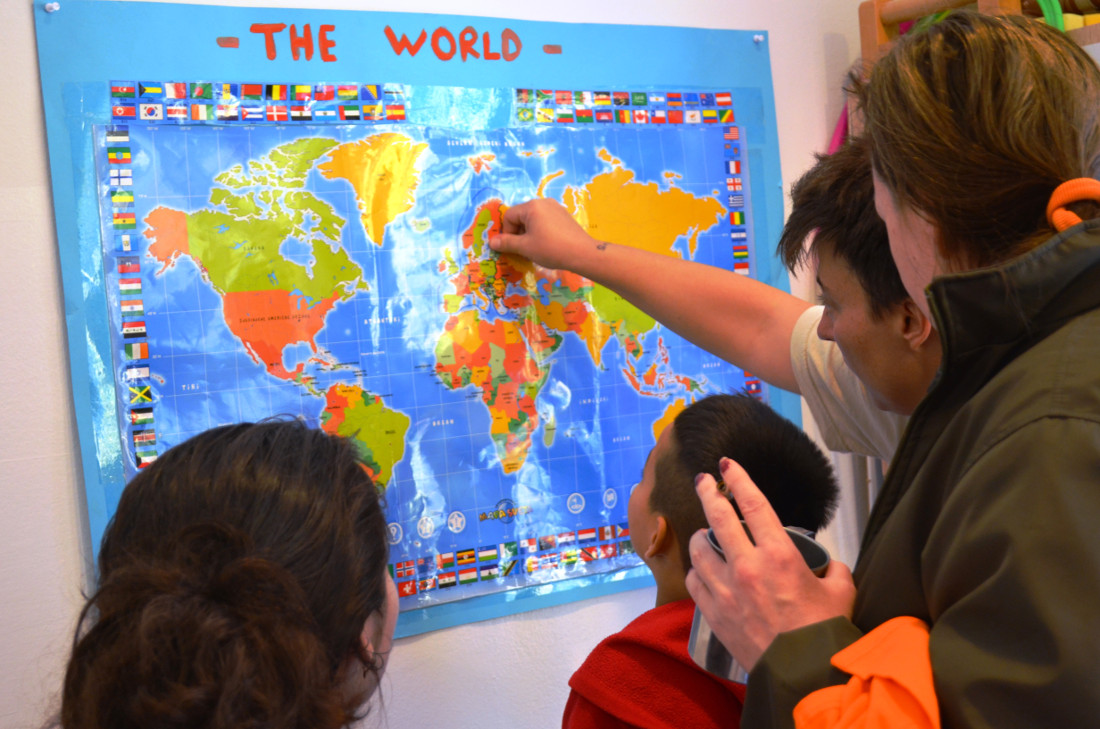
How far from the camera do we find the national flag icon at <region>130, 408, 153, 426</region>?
1.12 meters

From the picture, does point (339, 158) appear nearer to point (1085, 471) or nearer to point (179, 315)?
point (179, 315)

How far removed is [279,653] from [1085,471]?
59cm

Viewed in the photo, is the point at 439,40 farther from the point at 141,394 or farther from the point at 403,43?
the point at 141,394

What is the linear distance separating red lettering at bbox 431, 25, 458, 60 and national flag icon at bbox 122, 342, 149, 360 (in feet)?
2.07

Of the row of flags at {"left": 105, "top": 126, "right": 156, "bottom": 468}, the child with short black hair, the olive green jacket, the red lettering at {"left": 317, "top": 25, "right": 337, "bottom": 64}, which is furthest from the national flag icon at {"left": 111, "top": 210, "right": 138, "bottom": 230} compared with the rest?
the olive green jacket

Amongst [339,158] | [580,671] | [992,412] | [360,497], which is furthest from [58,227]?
[992,412]

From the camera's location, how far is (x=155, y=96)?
1125 mm

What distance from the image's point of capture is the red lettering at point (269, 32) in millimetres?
1182

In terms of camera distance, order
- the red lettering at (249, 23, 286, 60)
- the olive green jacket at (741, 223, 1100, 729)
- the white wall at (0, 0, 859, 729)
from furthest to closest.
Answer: the red lettering at (249, 23, 286, 60) < the white wall at (0, 0, 859, 729) < the olive green jacket at (741, 223, 1100, 729)

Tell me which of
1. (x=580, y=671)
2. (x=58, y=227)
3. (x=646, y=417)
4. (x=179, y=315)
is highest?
(x=58, y=227)

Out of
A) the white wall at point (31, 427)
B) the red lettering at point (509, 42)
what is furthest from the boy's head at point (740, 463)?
the red lettering at point (509, 42)

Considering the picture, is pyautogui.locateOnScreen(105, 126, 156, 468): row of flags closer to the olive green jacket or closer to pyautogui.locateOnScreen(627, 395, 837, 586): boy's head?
pyautogui.locateOnScreen(627, 395, 837, 586): boy's head

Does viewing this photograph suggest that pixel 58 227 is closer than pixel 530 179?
Yes

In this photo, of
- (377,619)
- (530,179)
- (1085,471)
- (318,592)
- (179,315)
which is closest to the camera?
(1085,471)
